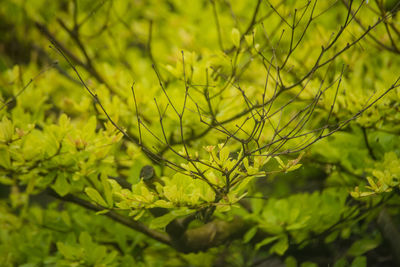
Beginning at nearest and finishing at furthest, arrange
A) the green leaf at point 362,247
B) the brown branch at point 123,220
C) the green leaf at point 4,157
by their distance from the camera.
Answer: the green leaf at point 4,157
the brown branch at point 123,220
the green leaf at point 362,247

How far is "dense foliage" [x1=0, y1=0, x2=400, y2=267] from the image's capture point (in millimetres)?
1207

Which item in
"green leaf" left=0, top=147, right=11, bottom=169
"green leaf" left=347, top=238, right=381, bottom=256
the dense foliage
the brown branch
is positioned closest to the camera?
the dense foliage

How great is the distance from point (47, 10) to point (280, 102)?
191 centimetres

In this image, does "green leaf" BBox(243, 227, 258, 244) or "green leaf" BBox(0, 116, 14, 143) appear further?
"green leaf" BBox(243, 227, 258, 244)

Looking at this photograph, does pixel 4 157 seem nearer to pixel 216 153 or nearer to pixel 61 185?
pixel 61 185

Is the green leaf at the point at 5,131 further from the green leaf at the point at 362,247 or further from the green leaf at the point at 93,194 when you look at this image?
the green leaf at the point at 362,247

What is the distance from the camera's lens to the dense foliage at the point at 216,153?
1207 millimetres

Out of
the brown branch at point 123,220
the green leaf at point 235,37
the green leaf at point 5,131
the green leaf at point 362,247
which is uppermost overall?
the green leaf at point 235,37

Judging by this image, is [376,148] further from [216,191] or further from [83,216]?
[83,216]

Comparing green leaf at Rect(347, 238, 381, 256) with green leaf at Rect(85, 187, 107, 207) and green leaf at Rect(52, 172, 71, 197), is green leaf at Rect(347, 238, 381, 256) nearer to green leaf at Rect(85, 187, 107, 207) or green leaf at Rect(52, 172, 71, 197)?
green leaf at Rect(85, 187, 107, 207)

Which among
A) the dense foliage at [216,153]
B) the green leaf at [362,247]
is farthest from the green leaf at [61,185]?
the green leaf at [362,247]

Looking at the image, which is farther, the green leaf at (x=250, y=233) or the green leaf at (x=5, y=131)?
the green leaf at (x=250, y=233)

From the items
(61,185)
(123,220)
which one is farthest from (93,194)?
(123,220)

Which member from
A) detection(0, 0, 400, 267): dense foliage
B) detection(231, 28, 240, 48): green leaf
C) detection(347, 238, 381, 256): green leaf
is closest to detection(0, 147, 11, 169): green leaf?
detection(0, 0, 400, 267): dense foliage
